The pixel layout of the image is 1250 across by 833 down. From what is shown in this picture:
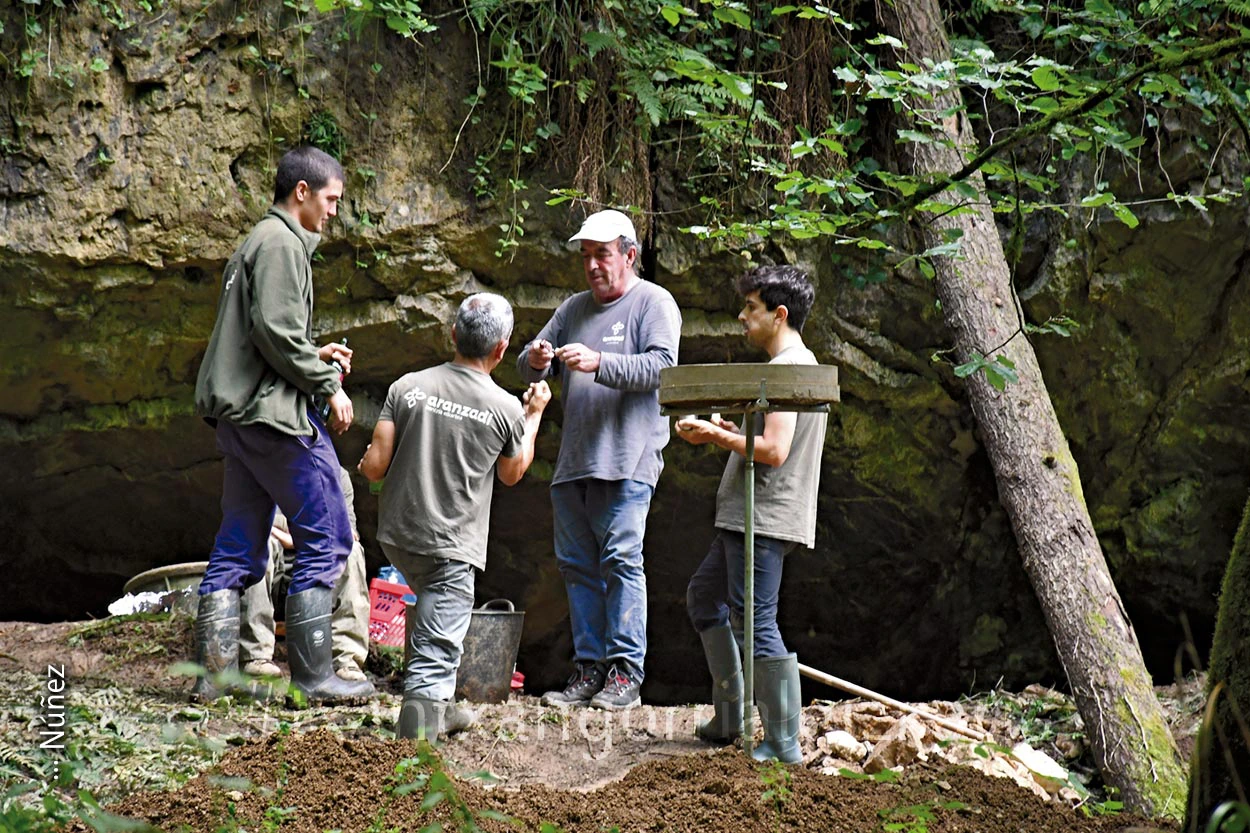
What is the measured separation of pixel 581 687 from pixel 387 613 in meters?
1.70

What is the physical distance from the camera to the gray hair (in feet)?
15.7

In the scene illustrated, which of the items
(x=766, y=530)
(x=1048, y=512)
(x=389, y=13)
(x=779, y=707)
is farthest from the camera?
(x=389, y=13)

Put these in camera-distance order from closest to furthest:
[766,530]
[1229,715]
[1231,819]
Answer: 1. [1231,819]
2. [1229,715]
3. [766,530]

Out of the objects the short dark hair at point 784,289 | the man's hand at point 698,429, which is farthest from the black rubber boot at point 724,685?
the short dark hair at point 784,289

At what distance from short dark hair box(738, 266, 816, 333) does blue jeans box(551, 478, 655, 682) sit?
3.46 feet

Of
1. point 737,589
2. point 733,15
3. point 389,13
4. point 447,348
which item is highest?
point 389,13

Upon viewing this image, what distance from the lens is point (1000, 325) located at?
19.9ft

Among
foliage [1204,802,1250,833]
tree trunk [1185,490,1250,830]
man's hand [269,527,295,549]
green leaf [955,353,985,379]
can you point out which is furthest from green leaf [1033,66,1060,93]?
man's hand [269,527,295,549]

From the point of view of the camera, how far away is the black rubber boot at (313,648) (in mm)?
4660

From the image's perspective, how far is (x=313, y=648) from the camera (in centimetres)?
470

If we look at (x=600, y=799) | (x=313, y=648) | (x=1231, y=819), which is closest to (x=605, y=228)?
(x=313, y=648)

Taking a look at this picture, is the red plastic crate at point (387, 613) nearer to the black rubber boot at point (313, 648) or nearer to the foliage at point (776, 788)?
the black rubber boot at point (313, 648)

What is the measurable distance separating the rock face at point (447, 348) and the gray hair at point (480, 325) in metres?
1.98

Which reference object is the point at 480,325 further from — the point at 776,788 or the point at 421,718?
the point at 776,788
